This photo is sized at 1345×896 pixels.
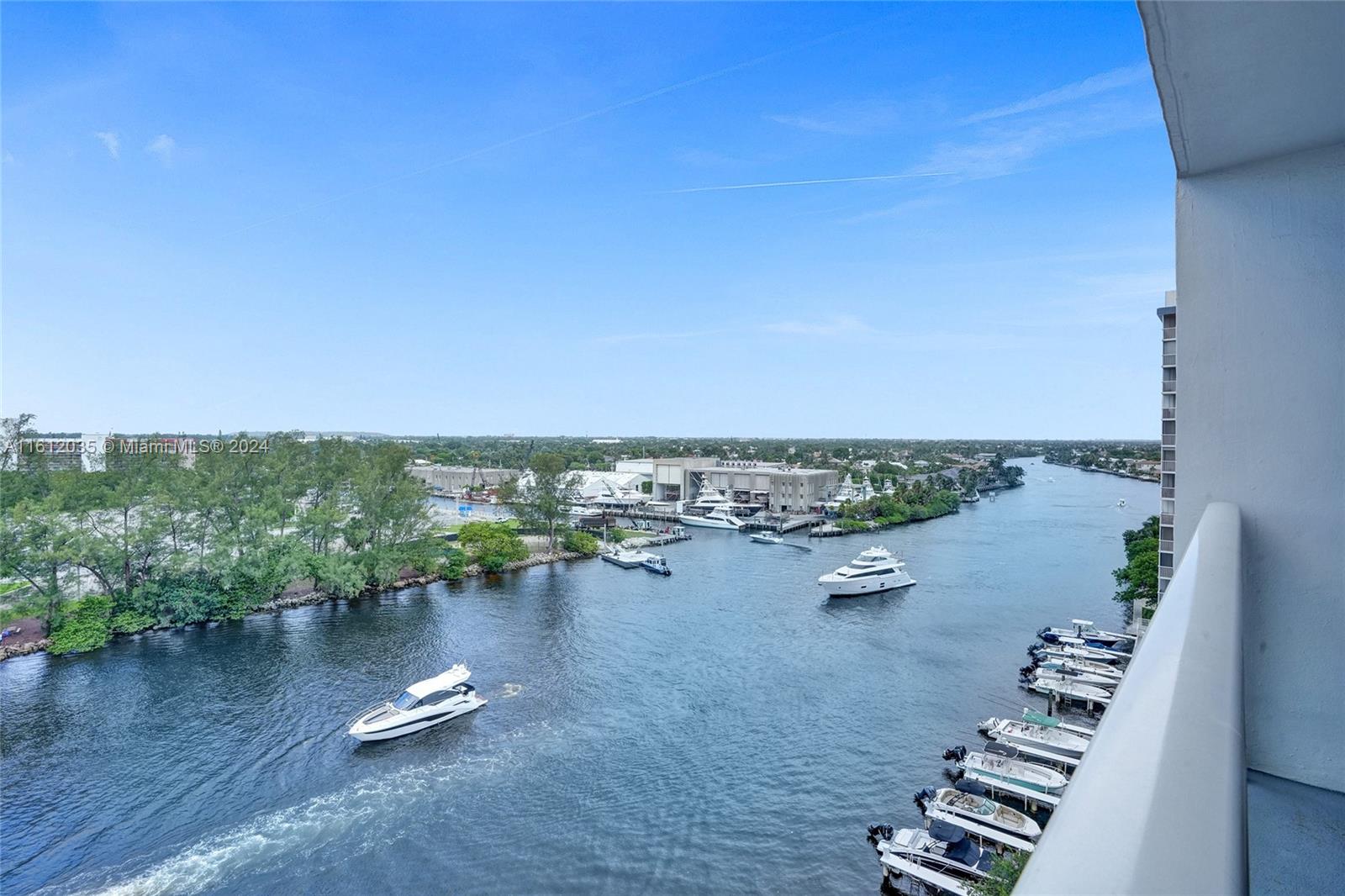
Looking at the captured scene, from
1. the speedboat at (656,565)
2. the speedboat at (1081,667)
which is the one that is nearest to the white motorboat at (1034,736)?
the speedboat at (1081,667)

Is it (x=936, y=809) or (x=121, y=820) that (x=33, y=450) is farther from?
(x=936, y=809)

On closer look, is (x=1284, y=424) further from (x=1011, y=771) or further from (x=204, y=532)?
(x=204, y=532)

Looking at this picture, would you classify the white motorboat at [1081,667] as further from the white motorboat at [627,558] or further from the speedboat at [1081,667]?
the white motorboat at [627,558]

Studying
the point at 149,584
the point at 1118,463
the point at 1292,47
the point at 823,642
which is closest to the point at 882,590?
the point at 823,642

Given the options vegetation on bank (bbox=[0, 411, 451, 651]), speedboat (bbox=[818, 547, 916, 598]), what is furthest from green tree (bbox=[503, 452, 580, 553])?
speedboat (bbox=[818, 547, 916, 598])

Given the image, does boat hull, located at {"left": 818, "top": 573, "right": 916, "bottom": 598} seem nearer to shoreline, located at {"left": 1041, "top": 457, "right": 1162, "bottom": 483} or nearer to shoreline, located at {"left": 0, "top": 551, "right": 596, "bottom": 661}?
shoreline, located at {"left": 0, "top": 551, "right": 596, "bottom": 661}

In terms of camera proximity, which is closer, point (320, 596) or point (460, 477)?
point (320, 596)

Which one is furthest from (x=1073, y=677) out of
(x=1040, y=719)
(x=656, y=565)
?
(x=656, y=565)
